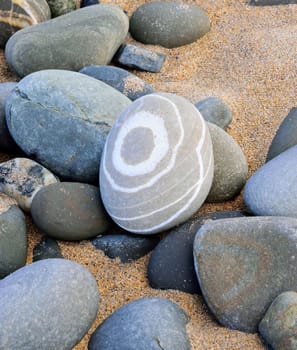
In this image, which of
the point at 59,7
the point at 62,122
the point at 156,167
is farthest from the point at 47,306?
the point at 59,7

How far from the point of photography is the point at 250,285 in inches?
79.7

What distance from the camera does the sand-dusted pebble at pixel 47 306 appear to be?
6.10 ft

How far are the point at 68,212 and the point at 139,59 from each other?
1351 millimetres

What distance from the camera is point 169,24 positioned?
3568 mm

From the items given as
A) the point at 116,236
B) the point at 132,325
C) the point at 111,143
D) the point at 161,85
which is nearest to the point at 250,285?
the point at 132,325

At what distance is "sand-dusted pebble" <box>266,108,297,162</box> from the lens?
2650mm

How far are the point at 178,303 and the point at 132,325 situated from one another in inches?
9.8

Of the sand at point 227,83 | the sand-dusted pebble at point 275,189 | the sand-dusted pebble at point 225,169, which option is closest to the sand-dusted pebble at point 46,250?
the sand at point 227,83

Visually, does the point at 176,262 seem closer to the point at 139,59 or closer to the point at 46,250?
the point at 46,250

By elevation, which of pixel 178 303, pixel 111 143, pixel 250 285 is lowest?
pixel 178 303

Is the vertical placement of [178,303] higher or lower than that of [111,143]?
lower

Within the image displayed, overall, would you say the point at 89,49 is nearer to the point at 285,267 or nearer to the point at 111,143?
the point at 111,143

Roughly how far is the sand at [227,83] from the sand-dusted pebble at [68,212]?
0.07 meters

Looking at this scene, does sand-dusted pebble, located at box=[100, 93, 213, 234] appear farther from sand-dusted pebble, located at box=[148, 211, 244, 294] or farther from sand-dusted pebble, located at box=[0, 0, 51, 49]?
sand-dusted pebble, located at box=[0, 0, 51, 49]
